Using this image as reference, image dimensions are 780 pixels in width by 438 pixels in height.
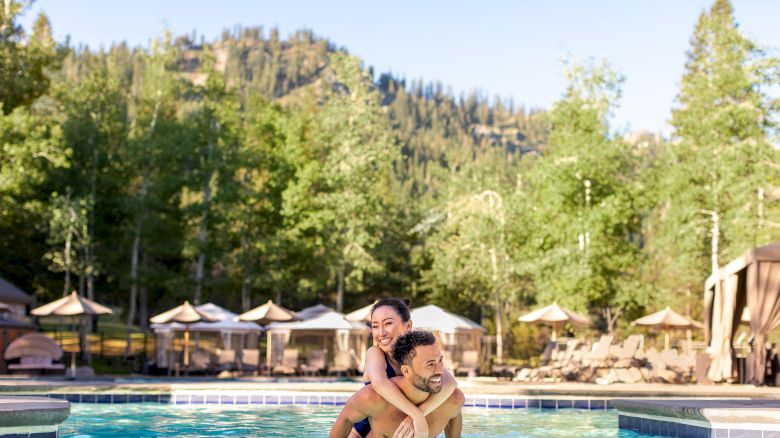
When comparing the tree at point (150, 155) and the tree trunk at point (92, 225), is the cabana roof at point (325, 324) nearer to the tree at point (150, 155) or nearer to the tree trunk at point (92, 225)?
the tree trunk at point (92, 225)

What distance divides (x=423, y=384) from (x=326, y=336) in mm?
24563

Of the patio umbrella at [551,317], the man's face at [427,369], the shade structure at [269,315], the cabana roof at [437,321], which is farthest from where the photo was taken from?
the patio umbrella at [551,317]

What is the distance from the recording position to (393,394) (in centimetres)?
390

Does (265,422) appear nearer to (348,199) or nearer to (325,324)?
(325,324)

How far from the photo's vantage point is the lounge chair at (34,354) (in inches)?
785

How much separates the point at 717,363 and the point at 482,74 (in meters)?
43.9

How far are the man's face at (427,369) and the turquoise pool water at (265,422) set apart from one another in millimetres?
6078

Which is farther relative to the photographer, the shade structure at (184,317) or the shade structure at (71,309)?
the shade structure at (184,317)

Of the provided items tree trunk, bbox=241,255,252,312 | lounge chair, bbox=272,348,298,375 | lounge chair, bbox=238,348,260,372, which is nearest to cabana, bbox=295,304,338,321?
lounge chair, bbox=272,348,298,375

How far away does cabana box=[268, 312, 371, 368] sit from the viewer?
76.9 ft

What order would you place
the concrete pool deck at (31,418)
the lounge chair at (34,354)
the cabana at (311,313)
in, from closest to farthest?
the concrete pool deck at (31,418) → the lounge chair at (34,354) → the cabana at (311,313)

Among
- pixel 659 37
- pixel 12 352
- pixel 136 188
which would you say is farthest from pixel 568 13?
pixel 12 352

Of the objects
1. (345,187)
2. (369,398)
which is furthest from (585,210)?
(369,398)

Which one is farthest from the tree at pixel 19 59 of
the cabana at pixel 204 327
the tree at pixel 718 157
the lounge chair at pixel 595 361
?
the tree at pixel 718 157
